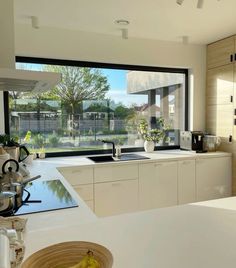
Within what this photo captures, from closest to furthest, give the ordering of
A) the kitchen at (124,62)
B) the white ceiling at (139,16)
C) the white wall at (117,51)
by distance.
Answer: the kitchen at (124,62) < the white ceiling at (139,16) < the white wall at (117,51)

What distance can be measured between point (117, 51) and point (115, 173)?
168cm

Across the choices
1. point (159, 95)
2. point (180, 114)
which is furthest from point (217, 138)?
point (159, 95)

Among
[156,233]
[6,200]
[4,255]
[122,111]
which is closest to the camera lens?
[4,255]

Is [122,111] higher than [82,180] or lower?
higher

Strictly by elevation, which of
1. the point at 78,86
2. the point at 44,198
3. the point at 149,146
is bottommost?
the point at 44,198

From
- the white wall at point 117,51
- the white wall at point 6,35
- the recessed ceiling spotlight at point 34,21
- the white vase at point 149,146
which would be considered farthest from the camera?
the white vase at point 149,146

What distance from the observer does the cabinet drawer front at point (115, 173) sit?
117 inches

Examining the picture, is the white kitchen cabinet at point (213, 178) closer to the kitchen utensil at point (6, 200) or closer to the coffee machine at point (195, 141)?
the coffee machine at point (195, 141)

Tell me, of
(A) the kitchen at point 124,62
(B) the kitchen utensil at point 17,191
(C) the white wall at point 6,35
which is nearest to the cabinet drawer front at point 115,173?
(A) the kitchen at point 124,62

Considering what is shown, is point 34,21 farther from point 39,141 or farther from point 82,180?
point 82,180

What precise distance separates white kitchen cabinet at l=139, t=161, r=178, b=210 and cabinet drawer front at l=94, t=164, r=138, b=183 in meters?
0.10

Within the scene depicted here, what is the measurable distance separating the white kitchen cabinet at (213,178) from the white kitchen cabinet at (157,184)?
394 mm

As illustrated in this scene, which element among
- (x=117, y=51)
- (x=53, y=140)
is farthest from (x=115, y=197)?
(x=117, y=51)

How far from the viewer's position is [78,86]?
11.8ft
